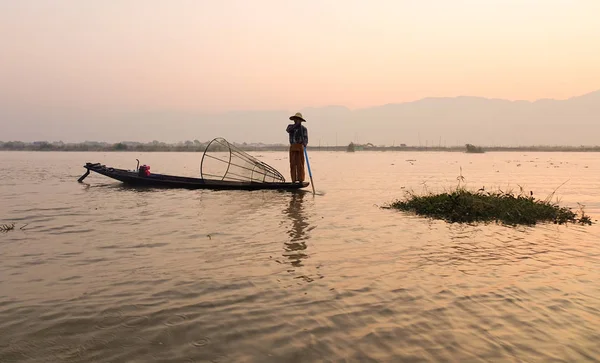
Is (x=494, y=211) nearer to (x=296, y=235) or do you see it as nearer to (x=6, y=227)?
(x=296, y=235)

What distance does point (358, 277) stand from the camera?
571 cm

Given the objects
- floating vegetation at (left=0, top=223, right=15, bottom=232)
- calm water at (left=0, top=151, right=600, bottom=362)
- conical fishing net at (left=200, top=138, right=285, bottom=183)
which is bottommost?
calm water at (left=0, top=151, right=600, bottom=362)

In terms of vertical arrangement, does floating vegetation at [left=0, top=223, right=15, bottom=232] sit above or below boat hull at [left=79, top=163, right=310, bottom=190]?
below

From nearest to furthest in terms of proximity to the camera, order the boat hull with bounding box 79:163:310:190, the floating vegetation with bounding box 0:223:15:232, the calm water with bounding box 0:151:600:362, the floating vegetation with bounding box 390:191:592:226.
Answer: the calm water with bounding box 0:151:600:362 < the floating vegetation with bounding box 0:223:15:232 < the floating vegetation with bounding box 390:191:592:226 < the boat hull with bounding box 79:163:310:190

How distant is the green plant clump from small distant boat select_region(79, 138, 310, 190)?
6.64 metres

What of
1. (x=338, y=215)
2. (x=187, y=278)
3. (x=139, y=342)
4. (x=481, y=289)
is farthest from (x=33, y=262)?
(x=338, y=215)

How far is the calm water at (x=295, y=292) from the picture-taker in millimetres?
3607

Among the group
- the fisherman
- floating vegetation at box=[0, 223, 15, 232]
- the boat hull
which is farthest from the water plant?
floating vegetation at box=[0, 223, 15, 232]

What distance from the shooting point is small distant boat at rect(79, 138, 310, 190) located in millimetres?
17250

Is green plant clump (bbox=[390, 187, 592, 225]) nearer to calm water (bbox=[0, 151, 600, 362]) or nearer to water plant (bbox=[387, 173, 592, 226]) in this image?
water plant (bbox=[387, 173, 592, 226])

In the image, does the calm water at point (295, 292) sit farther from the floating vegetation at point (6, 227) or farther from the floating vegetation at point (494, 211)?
the floating vegetation at point (494, 211)

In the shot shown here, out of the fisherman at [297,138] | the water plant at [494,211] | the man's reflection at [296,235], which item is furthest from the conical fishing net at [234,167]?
the water plant at [494,211]

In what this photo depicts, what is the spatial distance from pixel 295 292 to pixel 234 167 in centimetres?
1314

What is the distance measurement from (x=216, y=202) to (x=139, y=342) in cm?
1043
